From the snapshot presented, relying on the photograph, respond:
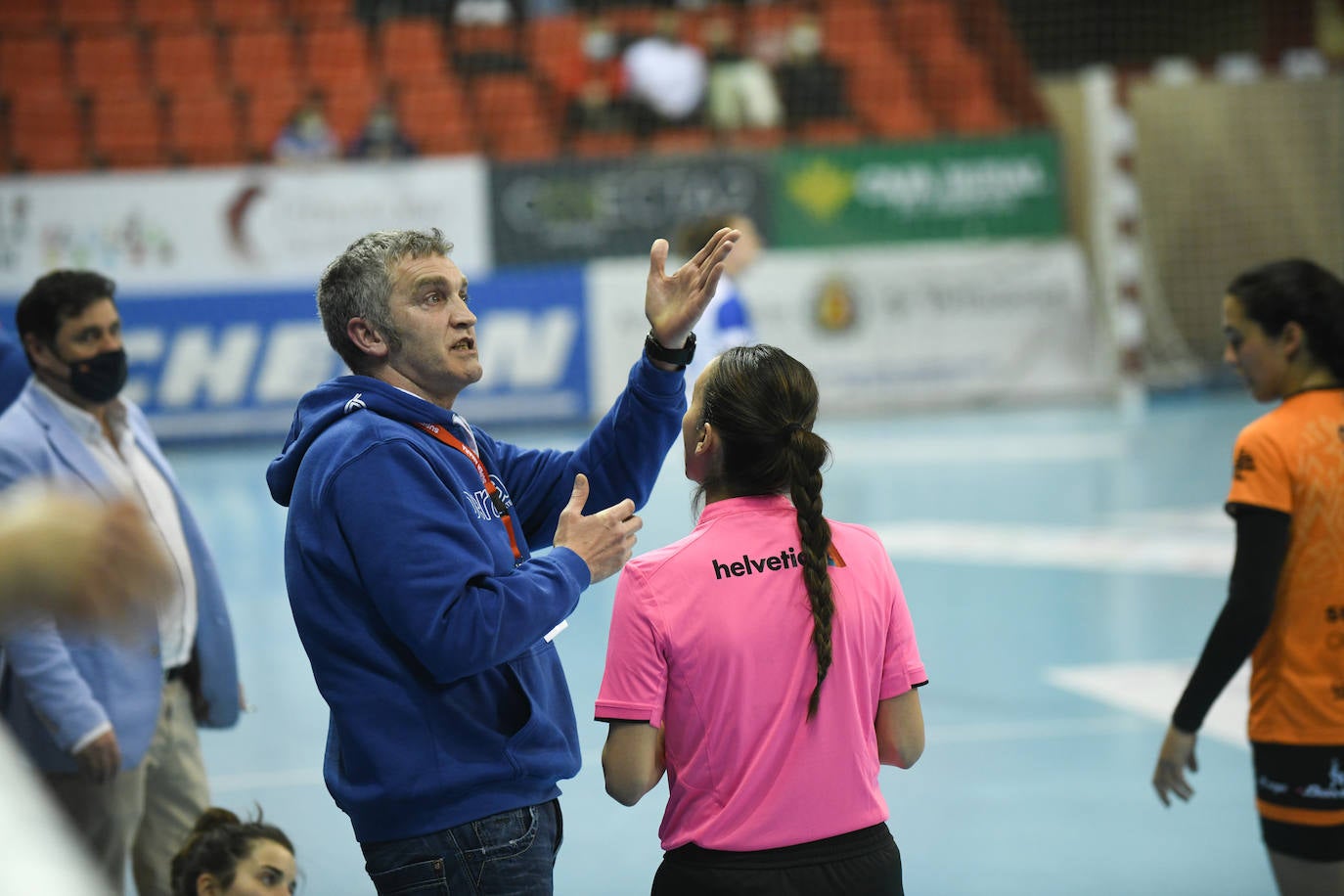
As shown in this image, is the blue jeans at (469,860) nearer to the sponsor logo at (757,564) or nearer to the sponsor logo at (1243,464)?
the sponsor logo at (757,564)

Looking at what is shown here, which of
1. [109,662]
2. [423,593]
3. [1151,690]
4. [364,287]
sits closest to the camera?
[423,593]

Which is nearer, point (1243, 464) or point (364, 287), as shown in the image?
point (364, 287)

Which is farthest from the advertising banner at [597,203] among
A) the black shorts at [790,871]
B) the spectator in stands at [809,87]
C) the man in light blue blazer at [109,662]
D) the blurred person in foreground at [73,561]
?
the blurred person in foreground at [73,561]

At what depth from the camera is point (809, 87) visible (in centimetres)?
1898

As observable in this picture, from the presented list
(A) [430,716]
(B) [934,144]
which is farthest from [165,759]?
(B) [934,144]

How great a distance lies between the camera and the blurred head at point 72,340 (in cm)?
355

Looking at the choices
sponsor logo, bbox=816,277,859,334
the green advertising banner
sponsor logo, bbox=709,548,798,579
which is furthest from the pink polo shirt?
the green advertising banner

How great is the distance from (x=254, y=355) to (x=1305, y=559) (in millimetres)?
14367

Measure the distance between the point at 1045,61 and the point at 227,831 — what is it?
23267 millimetres

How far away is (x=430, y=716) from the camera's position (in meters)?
2.41

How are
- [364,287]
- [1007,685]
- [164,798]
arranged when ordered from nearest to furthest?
[364,287] → [164,798] → [1007,685]

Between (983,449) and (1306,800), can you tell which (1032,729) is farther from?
(983,449)

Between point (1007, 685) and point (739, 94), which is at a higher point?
point (739, 94)

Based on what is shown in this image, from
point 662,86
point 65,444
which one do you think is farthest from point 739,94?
point 65,444
